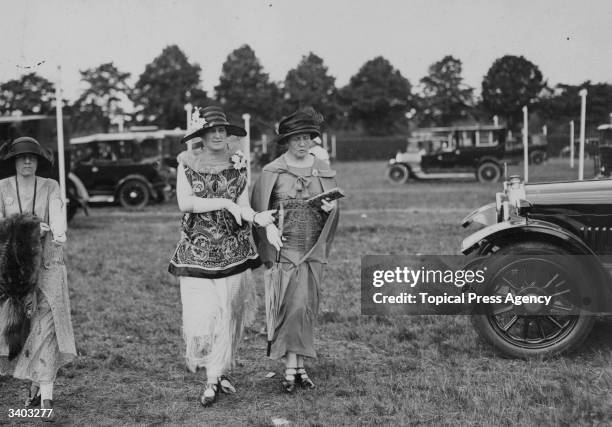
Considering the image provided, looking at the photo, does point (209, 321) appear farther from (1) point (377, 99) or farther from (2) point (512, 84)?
(1) point (377, 99)

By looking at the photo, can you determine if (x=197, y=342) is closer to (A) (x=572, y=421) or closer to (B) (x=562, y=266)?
(A) (x=572, y=421)

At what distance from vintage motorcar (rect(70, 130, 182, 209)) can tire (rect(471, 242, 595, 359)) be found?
12.9 m

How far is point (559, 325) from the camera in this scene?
15.1ft

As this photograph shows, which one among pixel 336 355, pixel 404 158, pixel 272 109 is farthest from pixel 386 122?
pixel 336 355

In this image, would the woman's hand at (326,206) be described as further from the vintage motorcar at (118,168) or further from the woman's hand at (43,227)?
the vintage motorcar at (118,168)

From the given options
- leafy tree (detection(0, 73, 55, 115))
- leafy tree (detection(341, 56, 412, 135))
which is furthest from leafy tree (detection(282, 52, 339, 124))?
leafy tree (detection(0, 73, 55, 115))

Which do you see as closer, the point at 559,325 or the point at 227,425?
the point at 227,425

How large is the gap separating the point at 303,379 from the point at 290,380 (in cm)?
10

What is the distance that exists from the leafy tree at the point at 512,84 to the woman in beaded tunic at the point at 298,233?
4.23 meters

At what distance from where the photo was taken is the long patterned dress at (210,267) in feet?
13.3

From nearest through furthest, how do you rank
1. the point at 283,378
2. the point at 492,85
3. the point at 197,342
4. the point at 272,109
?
the point at 197,342
the point at 283,378
the point at 492,85
the point at 272,109

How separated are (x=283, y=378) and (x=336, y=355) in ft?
2.20

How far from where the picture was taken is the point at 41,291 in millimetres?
3941

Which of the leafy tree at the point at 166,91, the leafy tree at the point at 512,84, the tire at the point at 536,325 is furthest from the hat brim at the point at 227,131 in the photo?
the leafy tree at the point at 166,91
